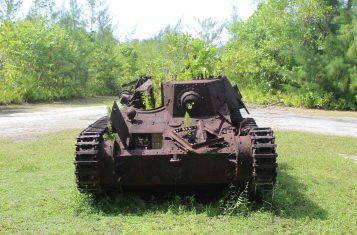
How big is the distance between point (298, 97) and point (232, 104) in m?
18.7

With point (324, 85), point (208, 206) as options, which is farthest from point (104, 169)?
point (324, 85)

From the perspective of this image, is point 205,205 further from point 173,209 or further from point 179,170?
point 179,170

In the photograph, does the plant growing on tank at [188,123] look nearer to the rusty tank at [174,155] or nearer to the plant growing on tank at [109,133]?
the rusty tank at [174,155]

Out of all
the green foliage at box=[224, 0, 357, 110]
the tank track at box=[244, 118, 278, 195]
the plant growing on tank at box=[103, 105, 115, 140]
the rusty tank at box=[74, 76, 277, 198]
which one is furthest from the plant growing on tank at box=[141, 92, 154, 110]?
the green foliage at box=[224, 0, 357, 110]

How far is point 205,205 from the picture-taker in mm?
5836

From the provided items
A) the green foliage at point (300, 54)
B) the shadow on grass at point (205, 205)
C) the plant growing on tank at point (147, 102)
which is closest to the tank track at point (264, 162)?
the shadow on grass at point (205, 205)

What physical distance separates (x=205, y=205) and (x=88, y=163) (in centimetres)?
158

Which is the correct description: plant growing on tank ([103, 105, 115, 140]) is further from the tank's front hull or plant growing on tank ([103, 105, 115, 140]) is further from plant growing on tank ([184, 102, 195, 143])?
plant growing on tank ([184, 102, 195, 143])

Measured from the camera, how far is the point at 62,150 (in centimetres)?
1041

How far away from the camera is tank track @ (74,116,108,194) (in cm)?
532

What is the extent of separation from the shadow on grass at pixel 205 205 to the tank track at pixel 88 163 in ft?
1.14

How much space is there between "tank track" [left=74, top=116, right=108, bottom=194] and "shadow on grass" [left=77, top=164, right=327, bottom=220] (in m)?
0.35

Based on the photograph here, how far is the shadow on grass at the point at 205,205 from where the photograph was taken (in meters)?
5.52

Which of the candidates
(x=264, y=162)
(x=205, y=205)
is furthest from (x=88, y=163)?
(x=264, y=162)
